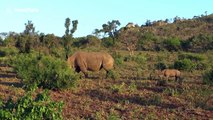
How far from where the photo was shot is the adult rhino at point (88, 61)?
67.4ft

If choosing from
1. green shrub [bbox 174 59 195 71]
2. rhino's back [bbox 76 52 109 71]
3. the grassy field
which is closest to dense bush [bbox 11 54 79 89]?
the grassy field

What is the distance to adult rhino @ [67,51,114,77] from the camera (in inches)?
809

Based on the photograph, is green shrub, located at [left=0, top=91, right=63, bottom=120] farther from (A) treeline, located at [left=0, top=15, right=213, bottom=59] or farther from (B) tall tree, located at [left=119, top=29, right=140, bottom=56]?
(B) tall tree, located at [left=119, top=29, right=140, bottom=56]

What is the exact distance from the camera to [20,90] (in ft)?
47.9

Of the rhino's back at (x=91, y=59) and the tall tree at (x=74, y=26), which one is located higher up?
the tall tree at (x=74, y=26)

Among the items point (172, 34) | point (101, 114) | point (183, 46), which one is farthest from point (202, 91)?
point (172, 34)

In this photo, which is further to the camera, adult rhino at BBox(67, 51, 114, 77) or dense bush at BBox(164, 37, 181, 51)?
dense bush at BBox(164, 37, 181, 51)

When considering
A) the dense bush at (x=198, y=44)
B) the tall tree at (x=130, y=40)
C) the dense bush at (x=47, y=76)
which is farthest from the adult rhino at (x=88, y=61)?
the dense bush at (x=198, y=44)

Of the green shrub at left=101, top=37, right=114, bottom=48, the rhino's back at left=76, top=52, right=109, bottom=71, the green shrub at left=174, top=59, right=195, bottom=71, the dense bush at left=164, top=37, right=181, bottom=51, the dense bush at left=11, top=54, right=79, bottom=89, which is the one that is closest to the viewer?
the dense bush at left=11, top=54, right=79, bottom=89

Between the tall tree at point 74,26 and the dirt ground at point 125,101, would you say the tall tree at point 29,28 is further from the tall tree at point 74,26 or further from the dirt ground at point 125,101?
the dirt ground at point 125,101

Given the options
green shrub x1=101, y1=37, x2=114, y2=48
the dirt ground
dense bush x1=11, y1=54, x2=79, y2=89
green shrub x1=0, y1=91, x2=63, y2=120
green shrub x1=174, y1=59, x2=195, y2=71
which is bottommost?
the dirt ground

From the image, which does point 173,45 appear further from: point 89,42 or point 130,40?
point 89,42

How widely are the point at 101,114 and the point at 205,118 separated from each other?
2.48m

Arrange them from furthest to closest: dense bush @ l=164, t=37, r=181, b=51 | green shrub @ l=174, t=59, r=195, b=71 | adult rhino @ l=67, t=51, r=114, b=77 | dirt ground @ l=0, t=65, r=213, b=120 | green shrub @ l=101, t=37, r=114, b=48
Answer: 1. green shrub @ l=101, t=37, r=114, b=48
2. dense bush @ l=164, t=37, r=181, b=51
3. green shrub @ l=174, t=59, r=195, b=71
4. adult rhino @ l=67, t=51, r=114, b=77
5. dirt ground @ l=0, t=65, r=213, b=120
